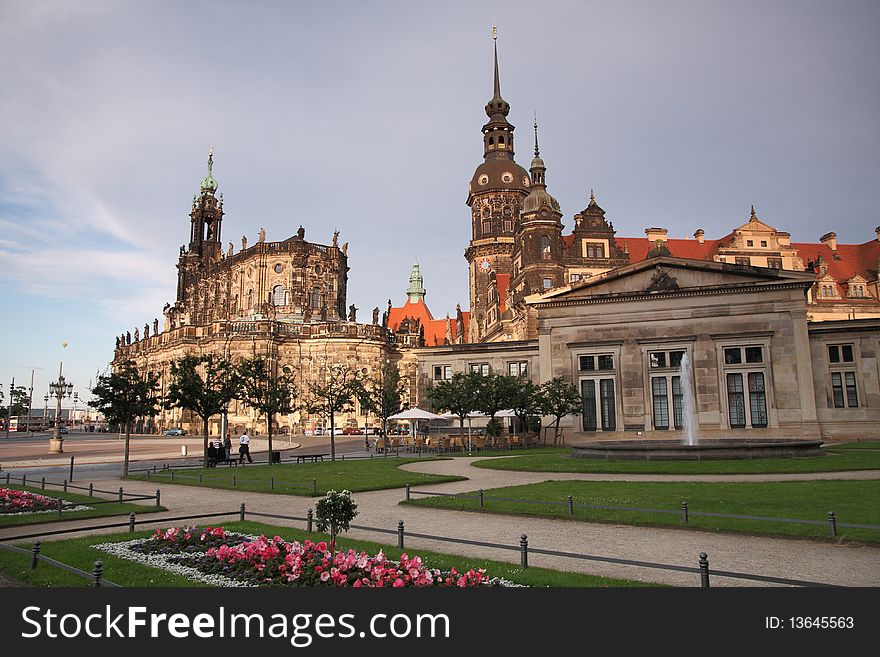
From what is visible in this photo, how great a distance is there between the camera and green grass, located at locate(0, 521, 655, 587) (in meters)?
9.91

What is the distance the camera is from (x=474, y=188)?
10088cm

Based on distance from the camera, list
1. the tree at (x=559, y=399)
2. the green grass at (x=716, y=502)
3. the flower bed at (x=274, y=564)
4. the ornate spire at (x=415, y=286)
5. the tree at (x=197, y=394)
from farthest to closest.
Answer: the ornate spire at (x=415, y=286), the tree at (x=559, y=399), the tree at (x=197, y=394), the green grass at (x=716, y=502), the flower bed at (x=274, y=564)

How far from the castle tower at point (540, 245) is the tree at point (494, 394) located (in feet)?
69.0

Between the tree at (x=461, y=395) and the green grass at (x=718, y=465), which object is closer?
the green grass at (x=718, y=465)

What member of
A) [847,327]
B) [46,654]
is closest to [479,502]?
[46,654]

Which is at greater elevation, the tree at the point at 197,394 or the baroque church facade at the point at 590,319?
the baroque church facade at the point at 590,319

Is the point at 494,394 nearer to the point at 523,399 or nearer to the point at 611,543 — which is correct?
the point at 523,399

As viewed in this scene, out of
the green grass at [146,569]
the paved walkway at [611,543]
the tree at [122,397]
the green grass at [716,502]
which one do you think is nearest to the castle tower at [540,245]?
the tree at [122,397]

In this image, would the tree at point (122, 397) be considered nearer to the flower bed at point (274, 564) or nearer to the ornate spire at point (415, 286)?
the flower bed at point (274, 564)

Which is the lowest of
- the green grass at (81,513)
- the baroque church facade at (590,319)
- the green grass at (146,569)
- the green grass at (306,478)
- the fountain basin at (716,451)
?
the green grass at (306,478)

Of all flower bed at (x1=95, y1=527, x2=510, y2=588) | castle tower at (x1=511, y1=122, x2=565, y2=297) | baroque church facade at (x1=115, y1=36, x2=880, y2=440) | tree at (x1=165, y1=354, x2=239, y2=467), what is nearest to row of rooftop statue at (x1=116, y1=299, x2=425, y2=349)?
baroque church facade at (x1=115, y1=36, x2=880, y2=440)

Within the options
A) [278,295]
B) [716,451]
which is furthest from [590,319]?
Result: [278,295]

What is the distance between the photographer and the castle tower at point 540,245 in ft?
215

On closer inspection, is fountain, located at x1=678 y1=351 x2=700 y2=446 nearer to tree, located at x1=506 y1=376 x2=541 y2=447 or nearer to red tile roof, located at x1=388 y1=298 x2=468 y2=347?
tree, located at x1=506 y1=376 x2=541 y2=447
